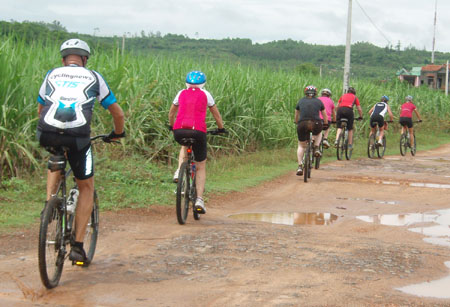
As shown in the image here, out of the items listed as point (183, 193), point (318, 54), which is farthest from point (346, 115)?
point (318, 54)

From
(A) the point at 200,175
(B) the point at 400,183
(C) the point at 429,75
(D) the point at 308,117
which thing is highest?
(C) the point at 429,75

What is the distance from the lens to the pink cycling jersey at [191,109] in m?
8.30

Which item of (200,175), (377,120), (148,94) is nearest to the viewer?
(200,175)

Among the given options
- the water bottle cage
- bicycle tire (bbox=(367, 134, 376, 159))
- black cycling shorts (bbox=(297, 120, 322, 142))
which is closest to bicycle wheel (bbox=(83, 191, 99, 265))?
the water bottle cage

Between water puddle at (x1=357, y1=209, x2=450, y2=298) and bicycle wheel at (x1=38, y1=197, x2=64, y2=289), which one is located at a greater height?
bicycle wheel at (x1=38, y1=197, x2=64, y2=289)

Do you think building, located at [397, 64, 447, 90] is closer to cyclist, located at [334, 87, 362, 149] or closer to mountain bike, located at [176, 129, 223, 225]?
cyclist, located at [334, 87, 362, 149]

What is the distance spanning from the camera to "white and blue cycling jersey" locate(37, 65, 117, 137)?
5074 millimetres

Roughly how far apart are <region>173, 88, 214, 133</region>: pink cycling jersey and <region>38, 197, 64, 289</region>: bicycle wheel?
10.8 feet

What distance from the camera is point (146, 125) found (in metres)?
13.6

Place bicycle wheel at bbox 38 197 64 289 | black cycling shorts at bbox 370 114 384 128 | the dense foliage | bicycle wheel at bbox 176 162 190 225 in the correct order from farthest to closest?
1. black cycling shorts at bbox 370 114 384 128
2. the dense foliage
3. bicycle wheel at bbox 176 162 190 225
4. bicycle wheel at bbox 38 197 64 289

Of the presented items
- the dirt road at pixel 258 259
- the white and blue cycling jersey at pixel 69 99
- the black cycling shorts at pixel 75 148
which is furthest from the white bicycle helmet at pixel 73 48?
the dirt road at pixel 258 259

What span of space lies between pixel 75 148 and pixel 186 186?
3.34 m

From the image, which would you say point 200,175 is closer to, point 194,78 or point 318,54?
point 194,78

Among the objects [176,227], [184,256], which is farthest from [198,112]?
[184,256]
